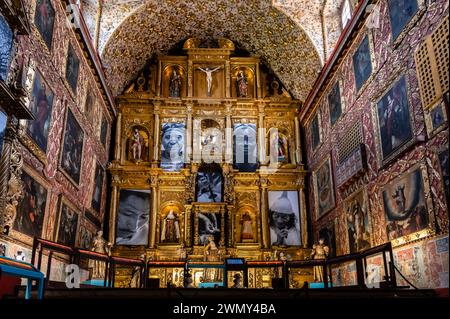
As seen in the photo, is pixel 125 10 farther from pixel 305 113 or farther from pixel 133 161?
pixel 305 113

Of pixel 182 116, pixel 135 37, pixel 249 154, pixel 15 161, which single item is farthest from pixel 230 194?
pixel 15 161

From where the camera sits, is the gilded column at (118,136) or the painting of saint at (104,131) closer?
the painting of saint at (104,131)

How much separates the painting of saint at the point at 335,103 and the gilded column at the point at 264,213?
14.5ft

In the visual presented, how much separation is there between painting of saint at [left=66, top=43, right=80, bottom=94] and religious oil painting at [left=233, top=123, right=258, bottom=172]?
26.5 feet

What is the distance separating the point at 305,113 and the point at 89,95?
9081 mm

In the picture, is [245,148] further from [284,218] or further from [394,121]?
[394,121]

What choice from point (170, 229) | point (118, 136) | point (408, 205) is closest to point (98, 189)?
→ point (118, 136)

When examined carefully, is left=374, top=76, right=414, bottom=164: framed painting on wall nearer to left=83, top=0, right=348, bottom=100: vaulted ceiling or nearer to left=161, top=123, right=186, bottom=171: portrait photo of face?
left=83, top=0, right=348, bottom=100: vaulted ceiling

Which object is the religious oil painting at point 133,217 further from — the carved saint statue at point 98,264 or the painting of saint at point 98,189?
the carved saint statue at point 98,264

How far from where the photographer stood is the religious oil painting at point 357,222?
13.1 metres

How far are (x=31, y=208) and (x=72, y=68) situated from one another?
5.21m

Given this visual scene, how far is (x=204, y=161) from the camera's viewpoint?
19781 mm

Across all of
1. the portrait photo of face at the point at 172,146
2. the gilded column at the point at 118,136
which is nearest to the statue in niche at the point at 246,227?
the portrait photo of face at the point at 172,146

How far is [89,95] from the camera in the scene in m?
16.2
